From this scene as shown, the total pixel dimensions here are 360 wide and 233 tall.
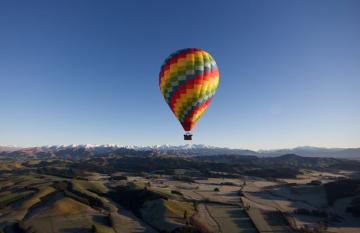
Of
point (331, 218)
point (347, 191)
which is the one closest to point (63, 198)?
point (331, 218)

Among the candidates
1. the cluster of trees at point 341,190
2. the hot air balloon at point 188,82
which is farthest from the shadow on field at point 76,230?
the cluster of trees at point 341,190

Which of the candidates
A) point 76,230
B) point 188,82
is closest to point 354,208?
point 188,82

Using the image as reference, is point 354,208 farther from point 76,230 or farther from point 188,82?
point 76,230

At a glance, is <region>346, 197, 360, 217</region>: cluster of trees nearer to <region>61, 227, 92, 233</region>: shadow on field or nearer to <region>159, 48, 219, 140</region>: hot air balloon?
<region>159, 48, 219, 140</region>: hot air balloon

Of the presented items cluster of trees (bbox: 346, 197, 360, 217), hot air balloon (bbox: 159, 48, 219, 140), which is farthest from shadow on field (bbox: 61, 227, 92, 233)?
cluster of trees (bbox: 346, 197, 360, 217)

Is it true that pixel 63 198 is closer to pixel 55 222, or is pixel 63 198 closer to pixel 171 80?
pixel 55 222

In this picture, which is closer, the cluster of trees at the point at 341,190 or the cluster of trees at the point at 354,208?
the cluster of trees at the point at 354,208

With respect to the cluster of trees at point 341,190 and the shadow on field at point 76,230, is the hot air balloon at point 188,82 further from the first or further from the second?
the cluster of trees at point 341,190

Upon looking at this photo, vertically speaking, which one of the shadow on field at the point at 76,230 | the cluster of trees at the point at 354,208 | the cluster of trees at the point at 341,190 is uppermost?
the cluster of trees at the point at 341,190

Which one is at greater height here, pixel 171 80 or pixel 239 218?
pixel 171 80
